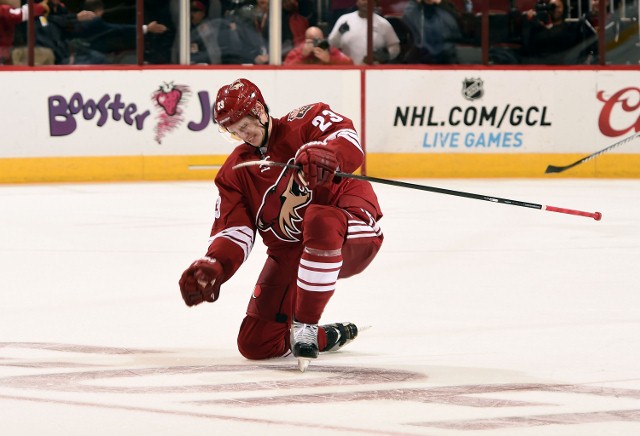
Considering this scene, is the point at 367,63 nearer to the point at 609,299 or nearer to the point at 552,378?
the point at 609,299

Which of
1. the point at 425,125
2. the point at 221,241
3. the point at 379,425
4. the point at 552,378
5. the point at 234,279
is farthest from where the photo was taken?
the point at 425,125

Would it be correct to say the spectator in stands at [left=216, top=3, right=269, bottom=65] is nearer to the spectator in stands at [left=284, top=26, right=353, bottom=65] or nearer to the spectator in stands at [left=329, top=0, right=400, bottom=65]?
the spectator in stands at [left=284, top=26, right=353, bottom=65]

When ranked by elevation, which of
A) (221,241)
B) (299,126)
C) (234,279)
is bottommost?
(234,279)

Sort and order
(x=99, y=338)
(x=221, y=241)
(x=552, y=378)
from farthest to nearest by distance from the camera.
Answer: (x=99, y=338), (x=221, y=241), (x=552, y=378)

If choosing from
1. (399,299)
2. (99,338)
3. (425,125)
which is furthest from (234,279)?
(425,125)

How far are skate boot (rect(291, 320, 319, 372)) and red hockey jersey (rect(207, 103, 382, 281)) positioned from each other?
268mm

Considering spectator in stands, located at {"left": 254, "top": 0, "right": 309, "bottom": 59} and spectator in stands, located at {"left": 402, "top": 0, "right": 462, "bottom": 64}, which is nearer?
spectator in stands, located at {"left": 254, "top": 0, "right": 309, "bottom": 59}

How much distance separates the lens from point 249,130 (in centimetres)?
359

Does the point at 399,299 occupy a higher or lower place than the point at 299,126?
lower

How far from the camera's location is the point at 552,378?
3.35 meters

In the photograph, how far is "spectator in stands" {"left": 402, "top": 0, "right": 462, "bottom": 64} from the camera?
34.9 ft

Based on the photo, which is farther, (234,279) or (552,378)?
(234,279)

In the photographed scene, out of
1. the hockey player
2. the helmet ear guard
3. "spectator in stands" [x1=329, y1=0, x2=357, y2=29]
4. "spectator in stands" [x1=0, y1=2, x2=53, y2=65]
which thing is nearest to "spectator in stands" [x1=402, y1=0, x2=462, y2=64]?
"spectator in stands" [x1=329, y1=0, x2=357, y2=29]

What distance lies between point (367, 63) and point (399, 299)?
608 cm
